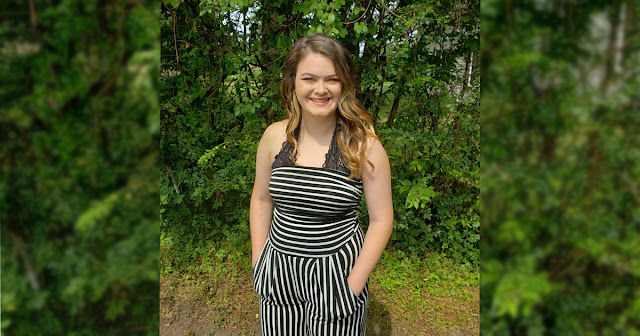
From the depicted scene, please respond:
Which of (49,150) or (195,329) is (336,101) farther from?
(195,329)

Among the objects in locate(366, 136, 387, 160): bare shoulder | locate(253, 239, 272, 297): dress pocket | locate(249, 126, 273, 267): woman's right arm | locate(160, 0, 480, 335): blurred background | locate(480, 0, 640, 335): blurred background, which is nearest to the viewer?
locate(480, 0, 640, 335): blurred background

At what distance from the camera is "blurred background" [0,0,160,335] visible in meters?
0.61

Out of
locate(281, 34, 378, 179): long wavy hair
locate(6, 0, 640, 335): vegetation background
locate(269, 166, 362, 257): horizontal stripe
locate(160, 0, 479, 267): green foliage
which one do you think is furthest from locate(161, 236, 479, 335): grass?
locate(6, 0, 640, 335): vegetation background

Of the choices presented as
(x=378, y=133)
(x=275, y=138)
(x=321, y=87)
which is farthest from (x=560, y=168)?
(x=378, y=133)

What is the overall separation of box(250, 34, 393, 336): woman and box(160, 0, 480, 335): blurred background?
1969 mm

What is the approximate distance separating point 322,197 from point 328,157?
7.9 inches

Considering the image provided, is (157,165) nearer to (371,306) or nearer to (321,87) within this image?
(321,87)

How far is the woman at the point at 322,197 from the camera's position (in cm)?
172

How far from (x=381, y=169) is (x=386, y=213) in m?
0.24

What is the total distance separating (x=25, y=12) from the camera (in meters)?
0.61

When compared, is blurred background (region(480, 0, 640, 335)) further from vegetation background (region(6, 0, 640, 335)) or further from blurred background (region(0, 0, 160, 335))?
blurred background (region(0, 0, 160, 335))

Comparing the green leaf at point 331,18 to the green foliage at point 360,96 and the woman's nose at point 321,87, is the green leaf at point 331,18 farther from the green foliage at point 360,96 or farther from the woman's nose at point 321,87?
the green foliage at point 360,96

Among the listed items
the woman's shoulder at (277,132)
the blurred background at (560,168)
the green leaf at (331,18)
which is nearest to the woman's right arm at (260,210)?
the woman's shoulder at (277,132)

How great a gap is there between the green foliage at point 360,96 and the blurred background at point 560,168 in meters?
3.30
